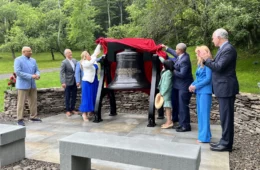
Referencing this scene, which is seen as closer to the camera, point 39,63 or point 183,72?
point 183,72

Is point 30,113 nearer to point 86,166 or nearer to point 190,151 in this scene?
point 86,166

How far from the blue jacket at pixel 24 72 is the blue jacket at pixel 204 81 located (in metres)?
3.64

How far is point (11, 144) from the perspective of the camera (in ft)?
13.7

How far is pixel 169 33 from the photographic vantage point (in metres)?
15.5

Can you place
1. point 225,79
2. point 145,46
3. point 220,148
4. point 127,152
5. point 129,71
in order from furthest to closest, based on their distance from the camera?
point 129,71
point 145,46
point 220,148
point 225,79
point 127,152

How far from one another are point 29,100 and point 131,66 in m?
2.52

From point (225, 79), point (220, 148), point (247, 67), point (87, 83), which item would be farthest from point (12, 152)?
point (247, 67)

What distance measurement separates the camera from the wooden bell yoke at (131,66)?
618cm

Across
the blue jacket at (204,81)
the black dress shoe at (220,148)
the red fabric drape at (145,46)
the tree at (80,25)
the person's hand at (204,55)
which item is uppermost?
the tree at (80,25)

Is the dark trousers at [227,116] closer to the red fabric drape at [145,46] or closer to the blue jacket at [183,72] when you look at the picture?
the blue jacket at [183,72]

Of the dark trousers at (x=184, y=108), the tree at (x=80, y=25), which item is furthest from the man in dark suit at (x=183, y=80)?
the tree at (x=80, y=25)

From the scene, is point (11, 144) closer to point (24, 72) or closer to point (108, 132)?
point (108, 132)

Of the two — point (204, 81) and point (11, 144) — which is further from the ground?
point (204, 81)

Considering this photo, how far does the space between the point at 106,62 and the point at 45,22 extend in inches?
1234
